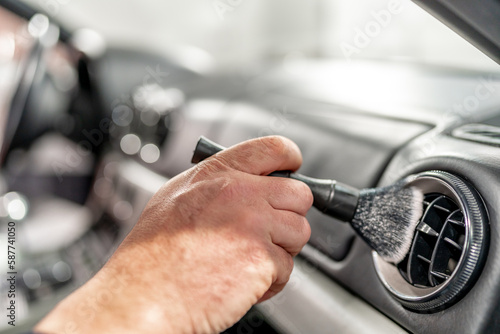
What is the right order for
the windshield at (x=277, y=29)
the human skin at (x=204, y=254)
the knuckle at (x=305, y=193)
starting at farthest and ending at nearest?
the windshield at (x=277, y=29) < the knuckle at (x=305, y=193) < the human skin at (x=204, y=254)

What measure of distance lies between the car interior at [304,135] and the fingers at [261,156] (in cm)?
22

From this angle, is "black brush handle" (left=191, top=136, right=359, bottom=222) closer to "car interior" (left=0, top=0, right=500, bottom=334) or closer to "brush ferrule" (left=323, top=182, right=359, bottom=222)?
"brush ferrule" (left=323, top=182, right=359, bottom=222)

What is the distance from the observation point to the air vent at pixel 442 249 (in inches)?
23.0

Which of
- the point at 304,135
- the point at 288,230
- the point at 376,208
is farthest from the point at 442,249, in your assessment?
the point at 304,135

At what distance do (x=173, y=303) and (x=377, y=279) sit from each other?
14.1 inches

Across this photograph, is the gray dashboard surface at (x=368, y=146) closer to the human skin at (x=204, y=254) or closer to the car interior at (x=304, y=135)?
the car interior at (x=304, y=135)

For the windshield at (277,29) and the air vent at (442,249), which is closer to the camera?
the air vent at (442,249)

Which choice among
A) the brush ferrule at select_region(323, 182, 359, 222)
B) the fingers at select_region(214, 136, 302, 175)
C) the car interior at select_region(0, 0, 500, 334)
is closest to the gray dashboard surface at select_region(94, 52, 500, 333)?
the car interior at select_region(0, 0, 500, 334)

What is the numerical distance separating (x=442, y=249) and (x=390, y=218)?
0.29 ft

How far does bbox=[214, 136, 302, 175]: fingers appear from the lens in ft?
2.10

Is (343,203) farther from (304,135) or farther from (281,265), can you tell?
(304,135)

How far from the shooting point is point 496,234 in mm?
576

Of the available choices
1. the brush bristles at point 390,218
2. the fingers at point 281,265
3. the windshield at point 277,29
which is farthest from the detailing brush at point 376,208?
the windshield at point 277,29

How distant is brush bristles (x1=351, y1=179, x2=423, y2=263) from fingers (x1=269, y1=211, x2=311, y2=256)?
121 millimetres
